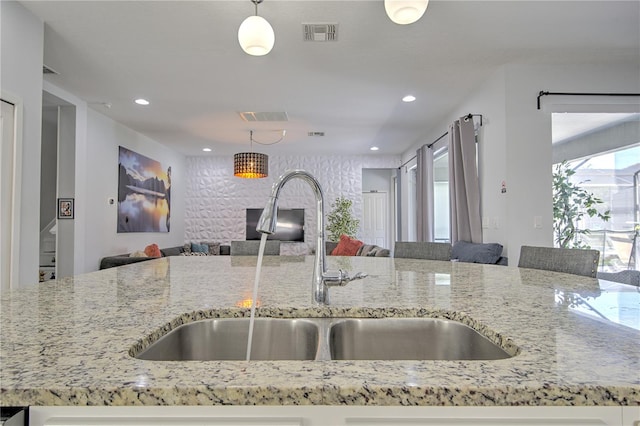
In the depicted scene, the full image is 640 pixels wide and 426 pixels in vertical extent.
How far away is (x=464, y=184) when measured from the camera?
4.07 metres

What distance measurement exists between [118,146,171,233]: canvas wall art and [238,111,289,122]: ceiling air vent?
78.0 inches

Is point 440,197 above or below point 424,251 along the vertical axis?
above

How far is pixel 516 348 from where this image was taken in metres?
0.57

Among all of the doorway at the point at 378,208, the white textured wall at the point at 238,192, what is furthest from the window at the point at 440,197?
the doorway at the point at 378,208

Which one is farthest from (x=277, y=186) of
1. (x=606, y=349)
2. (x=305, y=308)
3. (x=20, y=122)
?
(x=20, y=122)

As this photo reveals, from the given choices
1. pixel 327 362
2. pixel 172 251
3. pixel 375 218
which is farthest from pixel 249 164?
pixel 327 362

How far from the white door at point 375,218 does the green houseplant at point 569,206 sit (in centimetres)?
447

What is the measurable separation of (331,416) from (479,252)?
3388 millimetres

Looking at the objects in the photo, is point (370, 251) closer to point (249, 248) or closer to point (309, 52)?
point (249, 248)

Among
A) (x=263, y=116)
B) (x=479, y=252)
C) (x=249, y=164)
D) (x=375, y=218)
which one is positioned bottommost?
(x=479, y=252)

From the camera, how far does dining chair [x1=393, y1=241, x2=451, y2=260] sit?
222cm

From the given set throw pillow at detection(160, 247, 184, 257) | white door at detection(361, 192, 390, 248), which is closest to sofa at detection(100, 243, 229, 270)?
throw pillow at detection(160, 247, 184, 257)

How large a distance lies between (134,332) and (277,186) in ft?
1.26

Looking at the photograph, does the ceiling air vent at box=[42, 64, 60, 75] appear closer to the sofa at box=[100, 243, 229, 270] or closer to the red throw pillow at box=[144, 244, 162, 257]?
the sofa at box=[100, 243, 229, 270]
